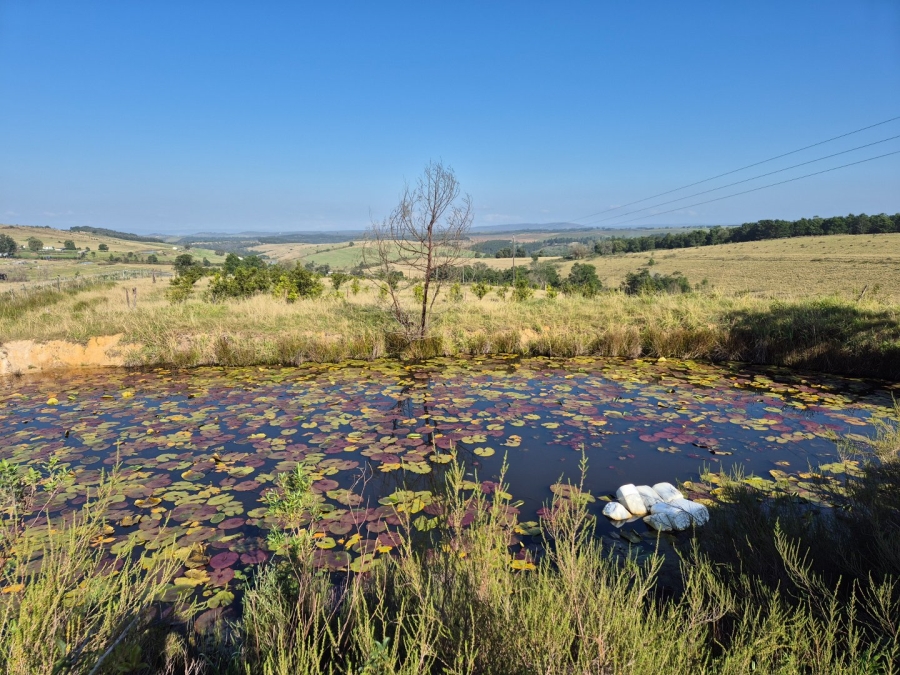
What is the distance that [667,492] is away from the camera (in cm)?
399

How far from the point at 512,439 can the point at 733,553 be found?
117 inches

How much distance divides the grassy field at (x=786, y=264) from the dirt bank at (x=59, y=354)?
77.9 ft

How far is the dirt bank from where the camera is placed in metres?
9.08

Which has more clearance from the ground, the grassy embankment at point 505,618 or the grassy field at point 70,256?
the grassy field at point 70,256

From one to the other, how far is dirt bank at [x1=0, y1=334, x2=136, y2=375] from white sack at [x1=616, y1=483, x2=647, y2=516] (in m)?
10.0

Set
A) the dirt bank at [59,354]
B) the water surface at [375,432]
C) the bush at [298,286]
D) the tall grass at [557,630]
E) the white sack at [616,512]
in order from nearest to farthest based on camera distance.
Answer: the tall grass at [557,630], the white sack at [616,512], the water surface at [375,432], the dirt bank at [59,354], the bush at [298,286]

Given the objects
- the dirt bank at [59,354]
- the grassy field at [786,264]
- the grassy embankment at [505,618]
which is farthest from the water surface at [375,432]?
the grassy field at [786,264]

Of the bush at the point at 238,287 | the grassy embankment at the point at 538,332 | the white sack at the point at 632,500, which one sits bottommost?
the white sack at the point at 632,500

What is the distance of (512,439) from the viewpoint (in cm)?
558

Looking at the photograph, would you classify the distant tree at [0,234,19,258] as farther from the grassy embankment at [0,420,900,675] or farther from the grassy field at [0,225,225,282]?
the grassy embankment at [0,420,900,675]

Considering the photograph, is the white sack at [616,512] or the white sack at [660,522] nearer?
the white sack at [660,522]

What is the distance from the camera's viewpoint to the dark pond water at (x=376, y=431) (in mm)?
4074

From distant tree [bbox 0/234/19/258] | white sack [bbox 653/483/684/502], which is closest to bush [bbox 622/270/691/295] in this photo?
white sack [bbox 653/483/684/502]

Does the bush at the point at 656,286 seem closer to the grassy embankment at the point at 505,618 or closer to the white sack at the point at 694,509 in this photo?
the white sack at the point at 694,509
